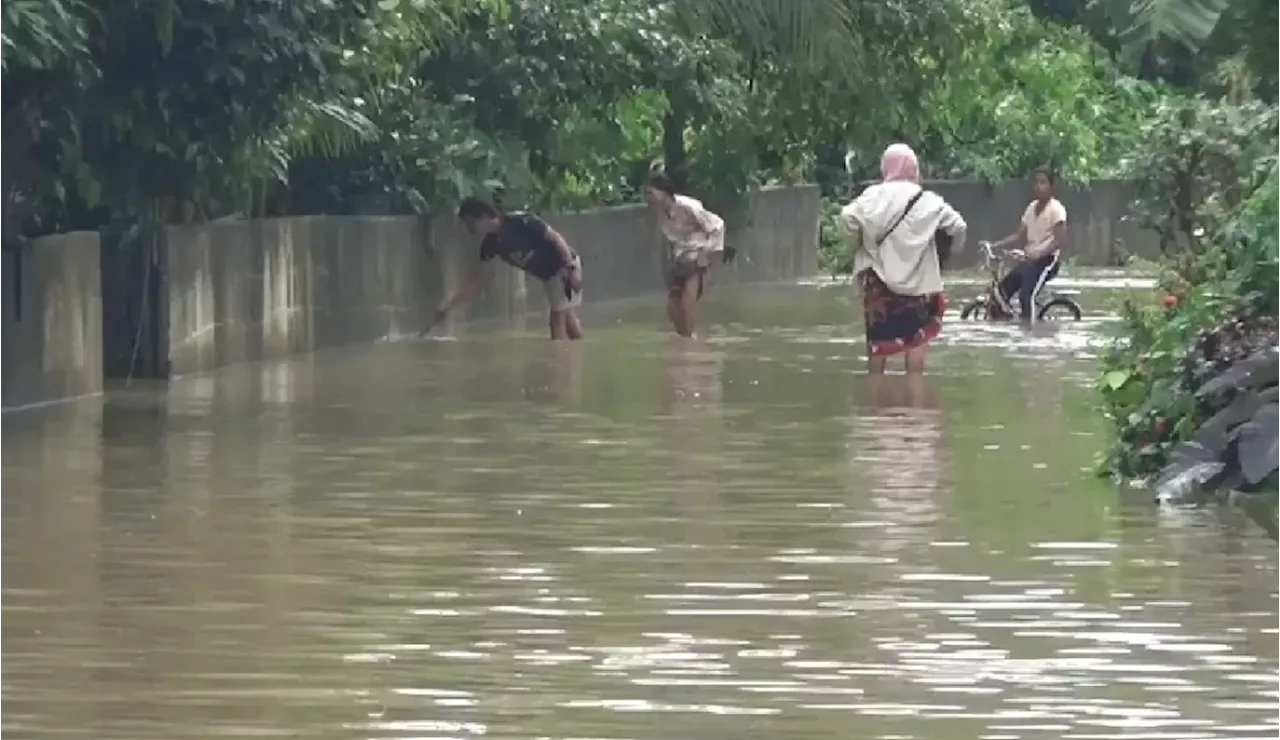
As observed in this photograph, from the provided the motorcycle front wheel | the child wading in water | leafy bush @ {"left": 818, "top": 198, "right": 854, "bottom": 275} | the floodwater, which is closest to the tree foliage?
leafy bush @ {"left": 818, "top": 198, "right": 854, "bottom": 275}

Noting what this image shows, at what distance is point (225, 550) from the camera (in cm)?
1136

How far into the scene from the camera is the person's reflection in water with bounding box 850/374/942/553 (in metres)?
12.3

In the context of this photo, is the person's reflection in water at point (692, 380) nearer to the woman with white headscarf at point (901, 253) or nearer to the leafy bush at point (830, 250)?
the woman with white headscarf at point (901, 253)

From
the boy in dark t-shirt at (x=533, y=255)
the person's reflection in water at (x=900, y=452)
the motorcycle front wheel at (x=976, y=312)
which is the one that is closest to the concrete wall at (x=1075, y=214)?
the motorcycle front wheel at (x=976, y=312)

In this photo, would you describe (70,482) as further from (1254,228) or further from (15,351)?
(1254,228)

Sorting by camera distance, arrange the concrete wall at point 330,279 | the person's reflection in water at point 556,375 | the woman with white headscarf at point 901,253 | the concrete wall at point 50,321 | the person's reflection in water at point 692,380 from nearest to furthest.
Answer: the concrete wall at point 50,321 < the person's reflection in water at point 692,380 < the person's reflection in water at point 556,375 < the woman with white headscarf at point 901,253 < the concrete wall at point 330,279

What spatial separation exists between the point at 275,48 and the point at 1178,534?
25.1ft

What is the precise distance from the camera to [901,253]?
65.3ft

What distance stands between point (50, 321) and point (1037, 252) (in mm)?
12171

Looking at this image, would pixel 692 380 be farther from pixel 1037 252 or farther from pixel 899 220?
pixel 1037 252

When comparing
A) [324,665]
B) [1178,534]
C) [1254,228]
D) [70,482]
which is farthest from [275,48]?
[324,665]

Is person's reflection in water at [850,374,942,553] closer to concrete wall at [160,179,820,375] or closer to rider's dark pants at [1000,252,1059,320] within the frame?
concrete wall at [160,179,820,375]

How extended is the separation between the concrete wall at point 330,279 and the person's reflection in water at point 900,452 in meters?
4.33

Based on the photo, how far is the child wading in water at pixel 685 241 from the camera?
25.0 m
